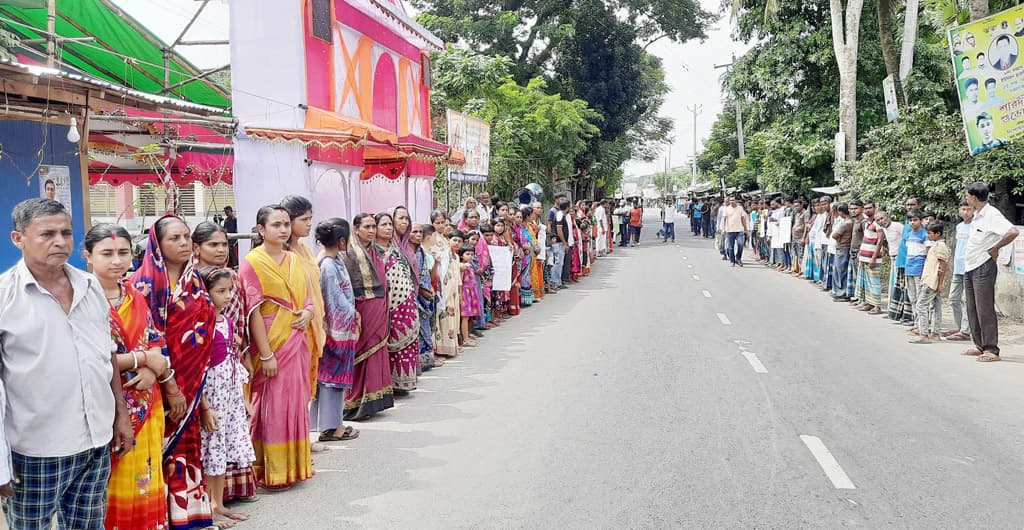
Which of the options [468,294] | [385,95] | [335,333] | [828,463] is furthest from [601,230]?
[828,463]

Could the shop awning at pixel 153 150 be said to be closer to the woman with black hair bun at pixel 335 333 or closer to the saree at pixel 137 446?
the woman with black hair bun at pixel 335 333

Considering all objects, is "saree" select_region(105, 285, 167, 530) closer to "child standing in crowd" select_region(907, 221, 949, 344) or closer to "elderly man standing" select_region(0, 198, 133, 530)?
"elderly man standing" select_region(0, 198, 133, 530)

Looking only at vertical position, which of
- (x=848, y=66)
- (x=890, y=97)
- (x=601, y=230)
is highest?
(x=848, y=66)

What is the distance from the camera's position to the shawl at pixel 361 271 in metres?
6.75

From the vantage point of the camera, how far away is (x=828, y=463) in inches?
222

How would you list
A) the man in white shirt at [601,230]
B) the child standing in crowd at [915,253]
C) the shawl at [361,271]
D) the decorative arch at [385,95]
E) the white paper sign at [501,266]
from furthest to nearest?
the man in white shirt at [601,230], the decorative arch at [385,95], the white paper sign at [501,266], the child standing in crowd at [915,253], the shawl at [361,271]

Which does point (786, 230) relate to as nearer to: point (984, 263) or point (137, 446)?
point (984, 263)

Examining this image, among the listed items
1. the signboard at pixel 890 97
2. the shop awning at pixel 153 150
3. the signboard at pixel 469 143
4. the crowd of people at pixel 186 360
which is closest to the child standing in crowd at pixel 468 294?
the crowd of people at pixel 186 360

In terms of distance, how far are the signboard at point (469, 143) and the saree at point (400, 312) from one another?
30.6 ft

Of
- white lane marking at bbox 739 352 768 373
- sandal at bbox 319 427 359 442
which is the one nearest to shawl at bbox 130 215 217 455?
sandal at bbox 319 427 359 442

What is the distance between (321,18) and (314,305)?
26.7 feet

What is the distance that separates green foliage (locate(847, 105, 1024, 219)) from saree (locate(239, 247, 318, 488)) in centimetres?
1261

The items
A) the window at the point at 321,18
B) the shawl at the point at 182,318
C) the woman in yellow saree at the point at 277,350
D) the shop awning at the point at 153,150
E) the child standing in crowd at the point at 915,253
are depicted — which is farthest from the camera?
the window at the point at 321,18

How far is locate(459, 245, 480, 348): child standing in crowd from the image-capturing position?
→ 10992mm
